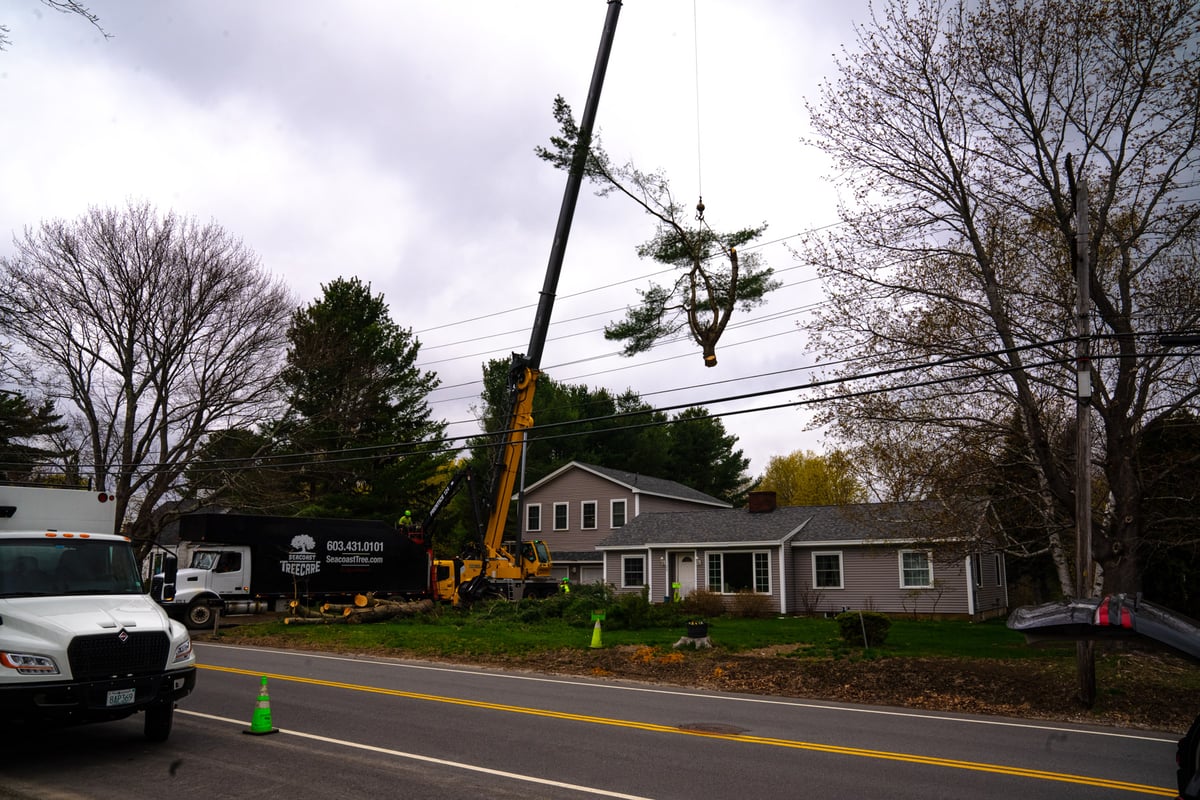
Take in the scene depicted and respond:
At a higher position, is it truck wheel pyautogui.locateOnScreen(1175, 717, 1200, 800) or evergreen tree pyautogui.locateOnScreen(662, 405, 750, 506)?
evergreen tree pyautogui.locateOnScreen(662, 405, 750, 506)

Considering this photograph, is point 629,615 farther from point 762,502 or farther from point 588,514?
point 588,514

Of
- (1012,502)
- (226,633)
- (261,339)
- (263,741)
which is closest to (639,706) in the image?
(263,741)

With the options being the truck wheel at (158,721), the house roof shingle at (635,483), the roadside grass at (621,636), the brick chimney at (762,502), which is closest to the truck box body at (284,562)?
the roadside grass at (621,636)

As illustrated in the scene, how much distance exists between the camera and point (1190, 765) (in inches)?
185

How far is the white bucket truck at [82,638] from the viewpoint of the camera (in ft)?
25.7

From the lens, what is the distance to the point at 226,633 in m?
24.5

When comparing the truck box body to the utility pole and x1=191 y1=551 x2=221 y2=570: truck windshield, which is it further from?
the utility pole

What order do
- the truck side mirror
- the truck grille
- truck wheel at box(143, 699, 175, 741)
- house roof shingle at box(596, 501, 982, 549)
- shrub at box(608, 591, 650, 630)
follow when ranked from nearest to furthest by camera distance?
the truck grille < truck wheel at box(143, 699, 175, 741) < the truck side mirror < shrub at box(608, 591, 650, 630) < house roof shingle at box(596, 501, 982, 549)

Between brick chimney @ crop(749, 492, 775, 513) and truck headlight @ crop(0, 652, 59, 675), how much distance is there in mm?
31624

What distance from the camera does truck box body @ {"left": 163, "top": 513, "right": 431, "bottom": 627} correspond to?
2725cm

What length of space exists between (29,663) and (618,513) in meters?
36.1

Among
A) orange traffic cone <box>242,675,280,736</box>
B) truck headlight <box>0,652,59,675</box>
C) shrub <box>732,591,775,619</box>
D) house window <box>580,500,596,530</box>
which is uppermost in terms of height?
house window <box>580,500,596,530</box>

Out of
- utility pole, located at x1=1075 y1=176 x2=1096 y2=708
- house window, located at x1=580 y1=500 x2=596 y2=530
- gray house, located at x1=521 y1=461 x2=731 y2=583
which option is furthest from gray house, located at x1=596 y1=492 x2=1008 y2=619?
utility pole, located at x1=1075 y1=176 x2=1096 y2=708

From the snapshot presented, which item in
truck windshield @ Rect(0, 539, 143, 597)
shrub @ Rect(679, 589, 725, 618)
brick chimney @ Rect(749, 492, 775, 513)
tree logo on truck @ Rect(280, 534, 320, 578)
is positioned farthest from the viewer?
brick chimney @ Rect(749, 492, 775, 513)
